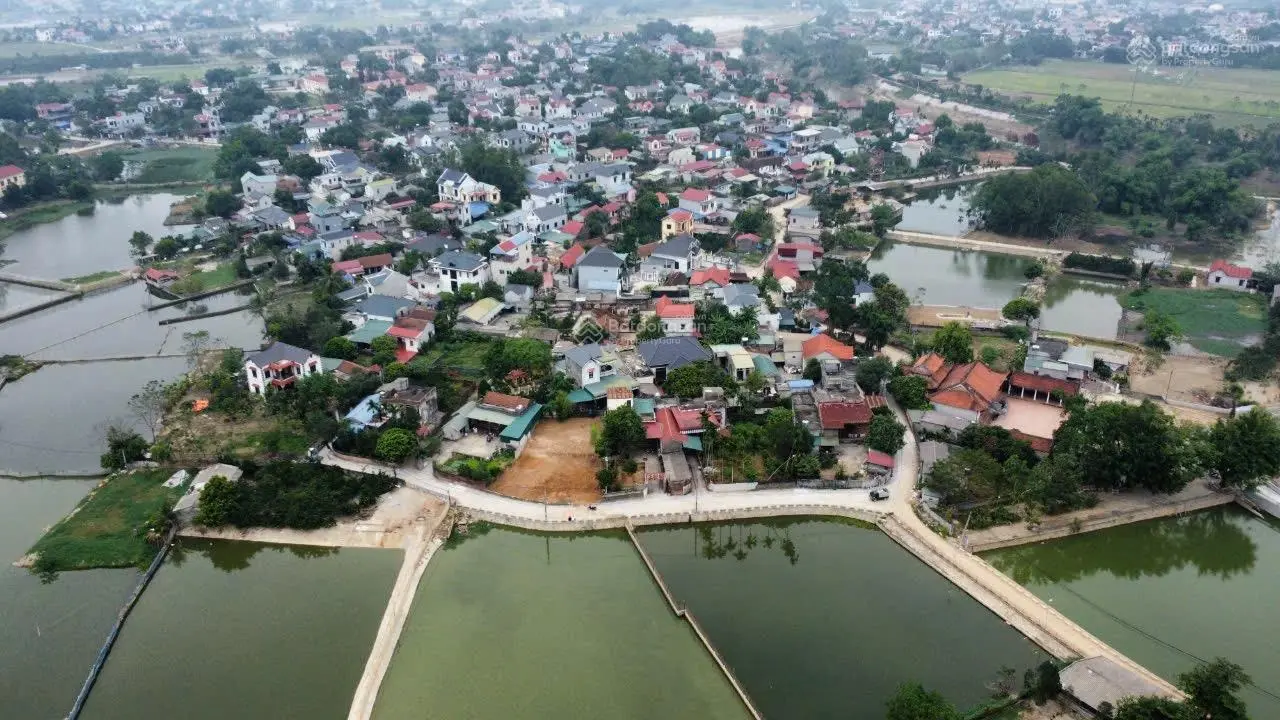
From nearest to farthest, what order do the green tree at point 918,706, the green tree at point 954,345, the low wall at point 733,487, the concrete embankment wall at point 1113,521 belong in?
the green tree at point 918,706 → the concrete embankment wall at point 1113,521 → the low wall at point 733,487 → the green tree at point 954,345

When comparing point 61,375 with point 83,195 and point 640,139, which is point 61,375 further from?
point 640,139

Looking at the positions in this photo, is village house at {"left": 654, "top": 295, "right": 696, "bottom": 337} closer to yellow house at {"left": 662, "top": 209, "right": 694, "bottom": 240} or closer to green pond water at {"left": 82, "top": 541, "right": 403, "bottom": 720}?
yellow house at {"left": 662, "top": 209, "right": 694, "bottom": 240}

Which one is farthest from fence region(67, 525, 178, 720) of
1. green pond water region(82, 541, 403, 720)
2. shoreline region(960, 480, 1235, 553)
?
shoreline region(960, 480, 1235, 553)

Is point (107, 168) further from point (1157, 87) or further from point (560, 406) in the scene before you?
point (1157, 87)

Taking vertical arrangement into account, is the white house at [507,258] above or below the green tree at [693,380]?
above

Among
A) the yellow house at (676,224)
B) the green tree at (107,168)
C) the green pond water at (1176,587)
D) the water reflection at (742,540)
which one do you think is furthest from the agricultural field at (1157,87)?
the green tree at (107,168)

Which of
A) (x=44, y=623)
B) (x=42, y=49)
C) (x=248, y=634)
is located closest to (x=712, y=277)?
(x=248, y=634)

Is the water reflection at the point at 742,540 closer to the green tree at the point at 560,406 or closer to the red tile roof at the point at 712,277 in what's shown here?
the green tree at the point at 560,406
